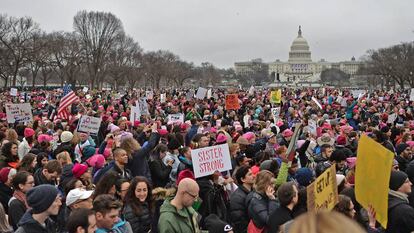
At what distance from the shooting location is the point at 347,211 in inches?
221

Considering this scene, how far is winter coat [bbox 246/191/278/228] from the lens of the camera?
5934 mm

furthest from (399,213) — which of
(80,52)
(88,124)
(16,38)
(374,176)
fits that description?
(80,52)

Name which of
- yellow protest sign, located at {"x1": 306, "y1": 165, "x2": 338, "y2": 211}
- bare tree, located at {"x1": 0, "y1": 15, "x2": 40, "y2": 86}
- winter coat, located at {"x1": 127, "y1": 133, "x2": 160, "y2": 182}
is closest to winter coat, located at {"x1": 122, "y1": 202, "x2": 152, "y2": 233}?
yellow protest sign, located at {"x1": 306, "y1": 165, "x2": 338, "y2": 211}

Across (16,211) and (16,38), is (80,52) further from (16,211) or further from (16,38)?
(16,211)

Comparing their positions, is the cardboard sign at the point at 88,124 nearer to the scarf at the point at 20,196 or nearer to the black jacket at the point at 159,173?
the black jacket at the point at 159,173

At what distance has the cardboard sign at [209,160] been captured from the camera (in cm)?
725

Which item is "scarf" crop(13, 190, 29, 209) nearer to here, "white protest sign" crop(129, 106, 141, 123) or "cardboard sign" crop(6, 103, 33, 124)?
"white protest sign" crop(129, 106, 141, 123)

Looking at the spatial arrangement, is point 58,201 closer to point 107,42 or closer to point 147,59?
point 107,42

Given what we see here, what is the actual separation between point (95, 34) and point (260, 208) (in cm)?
6880

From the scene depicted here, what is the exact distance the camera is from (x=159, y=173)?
876 centimetres

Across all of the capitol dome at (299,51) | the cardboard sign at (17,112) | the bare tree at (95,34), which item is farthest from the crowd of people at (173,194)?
the capitol dome at (299,51)

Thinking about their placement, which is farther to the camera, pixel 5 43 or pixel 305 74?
pixel 305 74

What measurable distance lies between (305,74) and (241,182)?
6617 inches

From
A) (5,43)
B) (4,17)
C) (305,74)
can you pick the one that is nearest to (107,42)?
(4,17)
